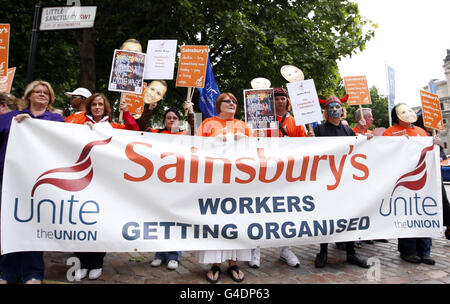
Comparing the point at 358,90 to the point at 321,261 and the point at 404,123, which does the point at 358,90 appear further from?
the point at 321,261

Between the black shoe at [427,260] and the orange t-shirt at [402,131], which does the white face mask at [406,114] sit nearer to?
the orange t-shirt at [402,131]

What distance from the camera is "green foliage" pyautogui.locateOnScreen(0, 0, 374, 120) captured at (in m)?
7.80

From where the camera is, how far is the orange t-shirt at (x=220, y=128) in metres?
3.46

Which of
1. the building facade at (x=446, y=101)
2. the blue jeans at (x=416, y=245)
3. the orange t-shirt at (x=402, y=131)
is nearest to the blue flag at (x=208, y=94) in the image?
the orange t-shirt at (x=402, y=131)

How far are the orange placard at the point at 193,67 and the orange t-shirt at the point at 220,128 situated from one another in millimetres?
662

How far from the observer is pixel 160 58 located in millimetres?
3867

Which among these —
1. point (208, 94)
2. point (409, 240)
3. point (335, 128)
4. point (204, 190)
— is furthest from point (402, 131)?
point (208, 94)

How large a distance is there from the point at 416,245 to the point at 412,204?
2.21ft

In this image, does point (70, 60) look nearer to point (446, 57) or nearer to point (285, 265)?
point (285, 265)

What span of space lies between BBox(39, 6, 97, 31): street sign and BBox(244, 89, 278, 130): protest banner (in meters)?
2.46

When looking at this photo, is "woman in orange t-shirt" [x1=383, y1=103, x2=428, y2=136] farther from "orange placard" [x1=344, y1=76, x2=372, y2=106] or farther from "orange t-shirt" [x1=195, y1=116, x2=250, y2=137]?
"orange t-shirt" [x1=195, y1=116, x2=250, y2=137]

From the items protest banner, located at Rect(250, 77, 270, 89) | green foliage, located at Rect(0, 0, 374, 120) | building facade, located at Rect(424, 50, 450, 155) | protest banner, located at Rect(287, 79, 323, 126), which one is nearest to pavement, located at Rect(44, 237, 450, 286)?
protest banner, located at Rect(287, 79, 323, 126)
